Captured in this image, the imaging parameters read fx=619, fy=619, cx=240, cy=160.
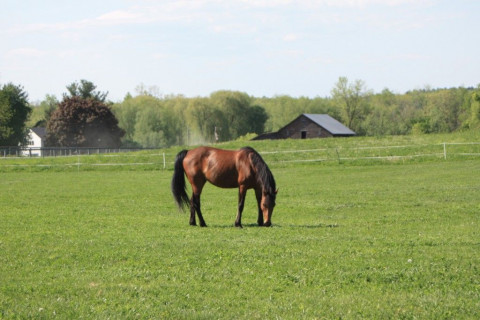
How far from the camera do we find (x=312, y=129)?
273ft

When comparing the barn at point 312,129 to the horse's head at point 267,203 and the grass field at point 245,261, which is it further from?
the horse's head at point 267,203

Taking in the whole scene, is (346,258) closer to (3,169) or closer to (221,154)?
(221,154)

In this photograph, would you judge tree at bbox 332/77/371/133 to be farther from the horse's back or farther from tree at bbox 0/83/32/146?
the horse's back

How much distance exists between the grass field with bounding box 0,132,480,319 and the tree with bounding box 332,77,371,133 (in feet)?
313

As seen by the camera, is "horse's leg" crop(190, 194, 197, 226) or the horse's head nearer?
the horse's head

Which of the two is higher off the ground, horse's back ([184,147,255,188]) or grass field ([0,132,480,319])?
horse's back ([184,147,255,188])

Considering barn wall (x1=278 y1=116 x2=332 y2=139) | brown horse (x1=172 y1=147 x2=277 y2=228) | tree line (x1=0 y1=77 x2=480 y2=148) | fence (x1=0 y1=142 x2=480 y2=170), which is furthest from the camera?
tree line (x1=0 y1=77 x2=480 y2=148)

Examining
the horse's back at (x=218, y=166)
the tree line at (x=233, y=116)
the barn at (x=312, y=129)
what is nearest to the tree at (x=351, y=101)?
the tree line at (x=233, y=116)

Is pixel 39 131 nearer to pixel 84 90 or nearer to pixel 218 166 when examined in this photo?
pixel 84 90

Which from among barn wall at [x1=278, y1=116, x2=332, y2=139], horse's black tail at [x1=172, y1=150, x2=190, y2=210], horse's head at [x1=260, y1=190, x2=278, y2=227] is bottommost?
horse's head at [x1=260, y1=190, x2=278, y2=227]

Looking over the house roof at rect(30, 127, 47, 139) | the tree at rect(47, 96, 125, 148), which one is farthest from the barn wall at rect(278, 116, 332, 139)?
the house roof at rect(30, 127, 47, 139)

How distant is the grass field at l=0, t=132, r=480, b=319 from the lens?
7.45 meters

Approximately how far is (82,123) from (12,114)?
10.7 m

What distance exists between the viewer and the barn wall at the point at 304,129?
82562mm
